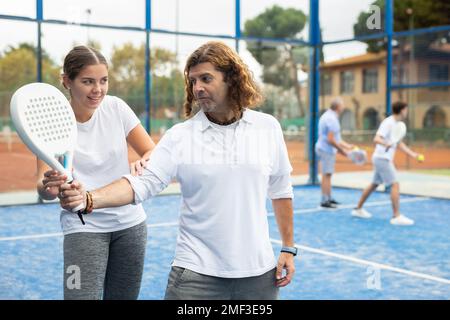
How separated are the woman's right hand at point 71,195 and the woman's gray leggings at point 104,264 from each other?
785mm

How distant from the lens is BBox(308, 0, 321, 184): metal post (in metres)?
11.5

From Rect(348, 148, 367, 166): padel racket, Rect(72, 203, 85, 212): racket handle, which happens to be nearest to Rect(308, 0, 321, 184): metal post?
Rect(348, 148, 367, 166): padel racket

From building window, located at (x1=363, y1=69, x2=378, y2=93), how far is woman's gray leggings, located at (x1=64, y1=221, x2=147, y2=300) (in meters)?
24.4

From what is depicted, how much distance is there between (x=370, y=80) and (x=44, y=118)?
2630cm

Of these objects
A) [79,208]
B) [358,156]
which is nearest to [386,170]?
[358,156]

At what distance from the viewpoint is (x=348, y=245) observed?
20.0 ft

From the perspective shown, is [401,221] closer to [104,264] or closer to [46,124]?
[104,264]

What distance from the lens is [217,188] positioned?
2082mm

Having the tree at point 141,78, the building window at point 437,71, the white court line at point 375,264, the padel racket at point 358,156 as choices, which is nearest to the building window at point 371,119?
the building window at point 437,71

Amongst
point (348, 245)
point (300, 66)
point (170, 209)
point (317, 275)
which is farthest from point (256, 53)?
point (317, 275)
